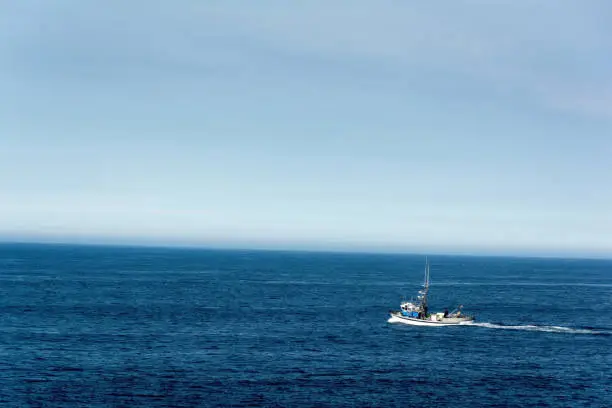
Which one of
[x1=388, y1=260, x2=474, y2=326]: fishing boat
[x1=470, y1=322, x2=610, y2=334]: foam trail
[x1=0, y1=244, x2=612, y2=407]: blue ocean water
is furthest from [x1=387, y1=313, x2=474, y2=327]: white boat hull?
[x1=0, y1=244, x2=612, y2=407]: blue ocean water

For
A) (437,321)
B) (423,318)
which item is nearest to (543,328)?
(437,321)

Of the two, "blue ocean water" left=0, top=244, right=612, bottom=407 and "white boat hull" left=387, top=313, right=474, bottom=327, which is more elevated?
"white boat hull" left=387, top=313, right=474, bottom=327

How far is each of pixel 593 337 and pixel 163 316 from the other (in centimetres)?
9302

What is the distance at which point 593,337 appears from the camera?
4464 inches

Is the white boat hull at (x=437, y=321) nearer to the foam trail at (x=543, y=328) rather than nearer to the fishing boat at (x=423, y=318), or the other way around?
the fishing boat at (x=423, y=318)

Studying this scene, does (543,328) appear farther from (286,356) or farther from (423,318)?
(286,356)

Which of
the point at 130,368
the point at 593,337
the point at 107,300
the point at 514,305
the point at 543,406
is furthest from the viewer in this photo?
the point at 514,305

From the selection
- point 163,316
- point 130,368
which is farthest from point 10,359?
point 163,316

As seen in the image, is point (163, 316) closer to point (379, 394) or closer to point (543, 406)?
point (379, 394)

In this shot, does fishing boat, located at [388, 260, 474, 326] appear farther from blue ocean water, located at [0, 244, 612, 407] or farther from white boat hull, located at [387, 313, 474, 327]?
blue ocean water, located at [0, 244, 612, 407]

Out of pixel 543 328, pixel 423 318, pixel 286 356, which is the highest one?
pixel 423 318

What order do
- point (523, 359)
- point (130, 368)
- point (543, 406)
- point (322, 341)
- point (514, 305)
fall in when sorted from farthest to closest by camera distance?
1. point (514, 305)
2. point (322, 341)
3. point (523, 359)
4. point (130, 368)
5. point (543, 406)

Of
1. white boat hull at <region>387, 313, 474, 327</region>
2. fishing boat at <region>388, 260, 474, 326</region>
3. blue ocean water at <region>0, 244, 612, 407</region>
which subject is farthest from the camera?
fishing boat at <region>388, 260, 474, 326</region>

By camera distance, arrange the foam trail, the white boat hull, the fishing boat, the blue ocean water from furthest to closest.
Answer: the fishing boat → the white boat hull → the foam trail → the blue ocean water
